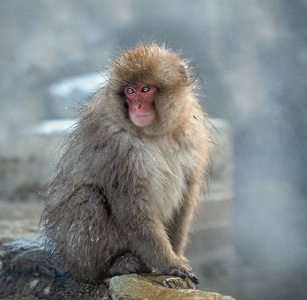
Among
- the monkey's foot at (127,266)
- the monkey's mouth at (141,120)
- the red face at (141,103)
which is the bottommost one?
the monkey's foot at (127,266)

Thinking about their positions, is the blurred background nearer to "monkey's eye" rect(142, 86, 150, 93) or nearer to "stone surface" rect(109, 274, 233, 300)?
"monkey's eye" rect(142, 86, 150, 93)

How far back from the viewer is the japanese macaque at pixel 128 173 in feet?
9.13

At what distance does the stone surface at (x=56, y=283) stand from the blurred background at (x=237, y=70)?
16.5 feet

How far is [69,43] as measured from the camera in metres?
9.60

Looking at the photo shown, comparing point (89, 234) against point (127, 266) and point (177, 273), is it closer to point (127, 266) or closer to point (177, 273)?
point (127, 266)

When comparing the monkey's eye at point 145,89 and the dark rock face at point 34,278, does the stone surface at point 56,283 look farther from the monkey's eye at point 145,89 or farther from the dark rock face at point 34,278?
the monkey's eye at point 145,89

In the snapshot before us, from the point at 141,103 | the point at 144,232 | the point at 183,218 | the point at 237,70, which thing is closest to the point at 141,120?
the point at 141,103

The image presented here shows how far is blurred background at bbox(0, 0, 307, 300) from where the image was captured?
8.82 metres

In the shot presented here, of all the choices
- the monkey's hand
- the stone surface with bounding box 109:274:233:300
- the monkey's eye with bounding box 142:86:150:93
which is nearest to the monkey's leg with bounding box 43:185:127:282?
the stone surface with bounding box 109:274:233:300

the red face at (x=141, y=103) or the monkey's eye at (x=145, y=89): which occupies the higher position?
the monkey's eye at (x=145, y=89)

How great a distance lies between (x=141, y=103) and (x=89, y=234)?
85cm

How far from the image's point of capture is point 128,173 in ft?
9.12

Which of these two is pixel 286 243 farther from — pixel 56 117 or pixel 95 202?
pixel 95 202

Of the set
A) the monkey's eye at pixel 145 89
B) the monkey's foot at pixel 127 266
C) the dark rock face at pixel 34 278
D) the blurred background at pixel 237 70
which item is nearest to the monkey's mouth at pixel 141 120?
the monkey's eye at pixel 145 89
